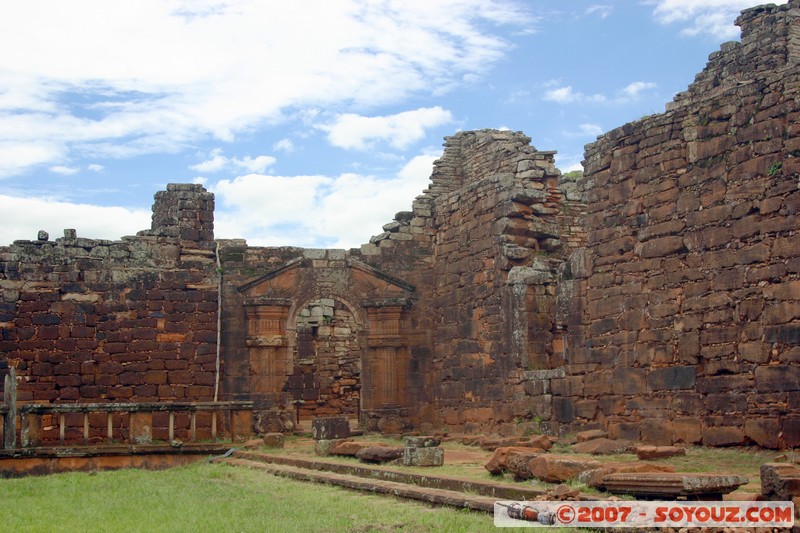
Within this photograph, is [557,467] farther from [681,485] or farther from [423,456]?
[423,456]

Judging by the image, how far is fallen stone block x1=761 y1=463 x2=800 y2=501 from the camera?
25.5 feet

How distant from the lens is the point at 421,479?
1107 centimetres

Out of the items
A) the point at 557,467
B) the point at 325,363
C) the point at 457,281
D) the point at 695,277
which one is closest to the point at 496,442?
the point at 695,277

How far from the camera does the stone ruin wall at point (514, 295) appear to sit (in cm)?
1248

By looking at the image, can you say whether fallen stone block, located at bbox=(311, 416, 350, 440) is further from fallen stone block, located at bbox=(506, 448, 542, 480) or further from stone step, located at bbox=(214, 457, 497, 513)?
fallen stone block, located at bbox=(506, 448, 542, 480)

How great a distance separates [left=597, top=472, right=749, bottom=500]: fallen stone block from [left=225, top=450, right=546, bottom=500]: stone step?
3.00 feet

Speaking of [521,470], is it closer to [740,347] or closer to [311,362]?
[740,347]

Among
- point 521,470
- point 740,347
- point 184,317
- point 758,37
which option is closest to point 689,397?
point 740,347

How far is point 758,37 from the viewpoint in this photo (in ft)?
78.7

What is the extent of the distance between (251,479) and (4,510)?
327 centimetres

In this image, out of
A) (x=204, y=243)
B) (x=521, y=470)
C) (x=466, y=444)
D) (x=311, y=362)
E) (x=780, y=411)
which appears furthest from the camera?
(x=311, y=362)

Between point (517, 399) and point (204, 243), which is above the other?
point (204, 243)

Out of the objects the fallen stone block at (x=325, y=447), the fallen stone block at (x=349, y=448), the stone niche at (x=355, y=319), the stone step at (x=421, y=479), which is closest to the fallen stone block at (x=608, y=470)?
the stone step at (x=421, y=479)

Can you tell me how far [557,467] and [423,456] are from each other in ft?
10.5
